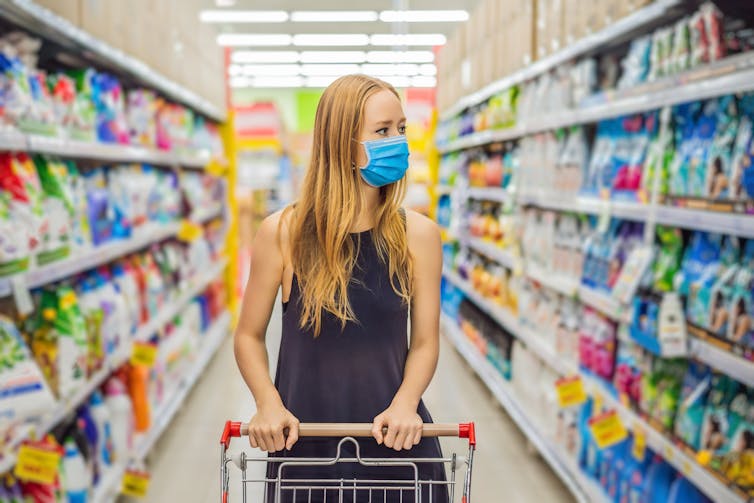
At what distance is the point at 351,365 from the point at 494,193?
3.40 m

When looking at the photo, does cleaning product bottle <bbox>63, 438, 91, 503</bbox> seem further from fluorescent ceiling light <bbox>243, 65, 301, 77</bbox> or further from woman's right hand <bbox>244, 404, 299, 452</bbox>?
fluorescent ceiling light <bbox>243, 65, 301, 77</bbox>

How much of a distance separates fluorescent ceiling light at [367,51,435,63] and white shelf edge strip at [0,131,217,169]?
685 cm

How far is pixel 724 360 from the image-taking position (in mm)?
1974

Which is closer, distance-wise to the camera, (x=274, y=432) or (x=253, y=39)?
(x=274, y=432)

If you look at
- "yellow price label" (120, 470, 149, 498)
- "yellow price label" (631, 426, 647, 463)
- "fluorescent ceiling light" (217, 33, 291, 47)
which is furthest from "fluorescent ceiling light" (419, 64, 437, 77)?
"yellow price label" (631, 426, 647, 463)

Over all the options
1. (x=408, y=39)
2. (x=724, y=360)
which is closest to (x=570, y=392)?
(x=724, y=360)

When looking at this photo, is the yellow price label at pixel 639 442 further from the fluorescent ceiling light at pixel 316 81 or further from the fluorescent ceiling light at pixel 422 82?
the fluorescent ceiling light at pixel 316 81

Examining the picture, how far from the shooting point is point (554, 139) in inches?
145

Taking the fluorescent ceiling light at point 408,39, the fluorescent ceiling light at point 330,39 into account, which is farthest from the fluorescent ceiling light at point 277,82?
the fluorescent ceiling light at point 408,39

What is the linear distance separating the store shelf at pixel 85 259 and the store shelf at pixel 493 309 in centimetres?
203

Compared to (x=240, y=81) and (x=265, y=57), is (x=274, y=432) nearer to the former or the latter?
(x=265, y=57)

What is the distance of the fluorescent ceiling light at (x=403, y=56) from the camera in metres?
10.9

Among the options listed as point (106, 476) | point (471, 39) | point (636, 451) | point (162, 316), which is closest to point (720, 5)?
point (636, 451)

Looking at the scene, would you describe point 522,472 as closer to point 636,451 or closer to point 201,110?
point 636,451
